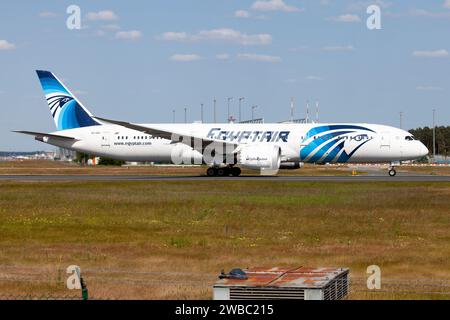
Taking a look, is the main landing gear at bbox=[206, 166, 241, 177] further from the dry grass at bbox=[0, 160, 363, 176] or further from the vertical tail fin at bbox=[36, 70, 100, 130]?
the vertical tail fin at bbox=[36, 70, 100, 130]

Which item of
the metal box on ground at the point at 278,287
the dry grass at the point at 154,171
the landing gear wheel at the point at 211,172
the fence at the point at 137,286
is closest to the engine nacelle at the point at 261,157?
the landing gear wheel at the point at 211,172

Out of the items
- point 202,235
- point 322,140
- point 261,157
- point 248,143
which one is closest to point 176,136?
point 248,143

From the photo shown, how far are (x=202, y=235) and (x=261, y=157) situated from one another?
95.9 feet

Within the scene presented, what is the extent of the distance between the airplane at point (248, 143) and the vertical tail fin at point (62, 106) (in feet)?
3.81

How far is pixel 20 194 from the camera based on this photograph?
42406 mm

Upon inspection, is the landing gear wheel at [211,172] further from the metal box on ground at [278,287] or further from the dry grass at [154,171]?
the metal box on ground at [278,287]

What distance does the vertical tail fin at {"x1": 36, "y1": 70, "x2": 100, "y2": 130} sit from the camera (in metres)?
62.9

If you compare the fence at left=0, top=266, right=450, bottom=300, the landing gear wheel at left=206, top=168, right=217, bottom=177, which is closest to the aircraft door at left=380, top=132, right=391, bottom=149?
the landing gear wheel at left=206, top=168, right=217, bottom=177

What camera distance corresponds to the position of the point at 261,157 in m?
54.8

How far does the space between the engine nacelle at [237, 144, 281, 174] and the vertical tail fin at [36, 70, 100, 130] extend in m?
15.5
